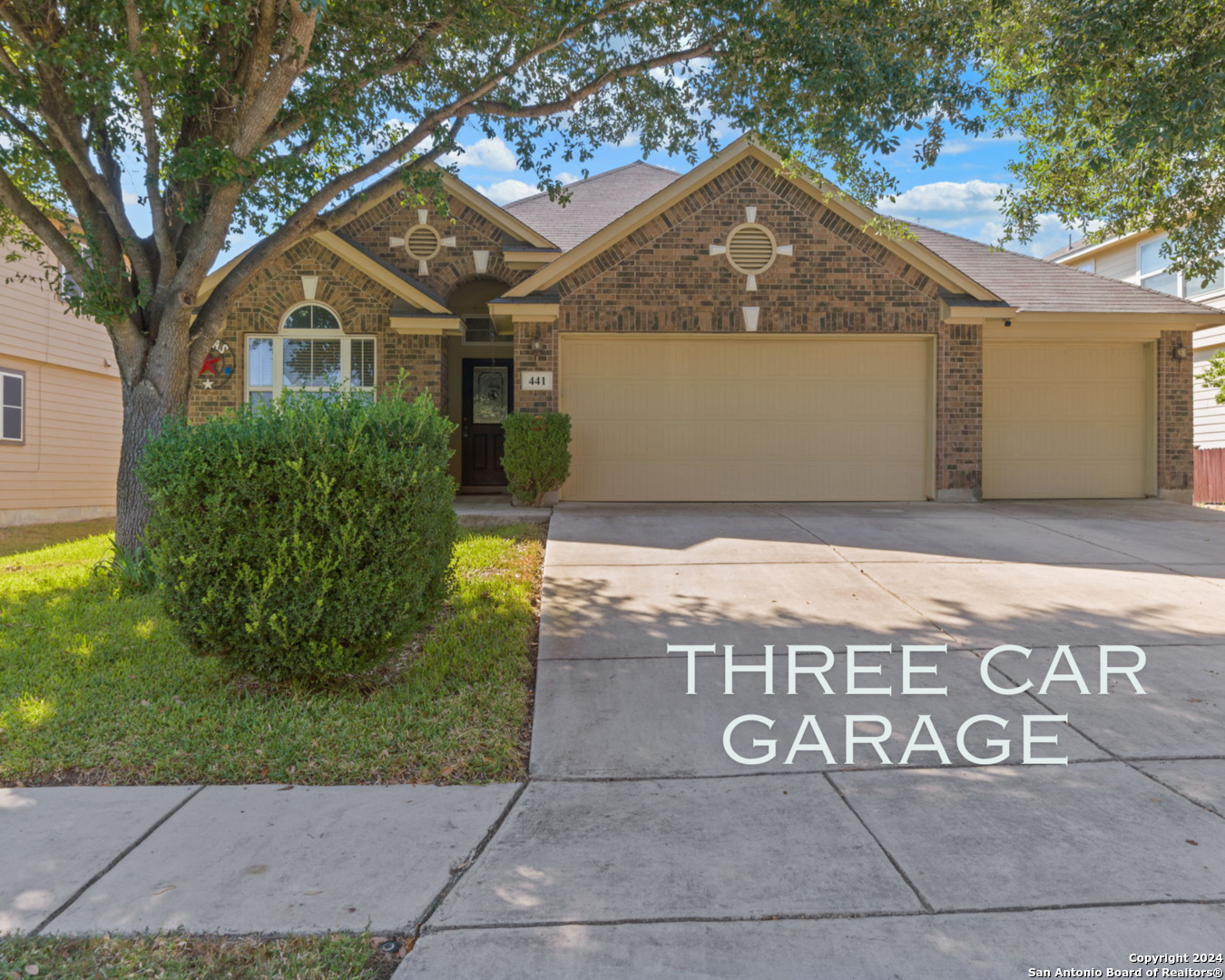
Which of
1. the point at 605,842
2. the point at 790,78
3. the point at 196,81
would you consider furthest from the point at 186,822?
the point at 790,78

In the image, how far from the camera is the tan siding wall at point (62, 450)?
14.3m

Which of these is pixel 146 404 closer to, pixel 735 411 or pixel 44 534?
pixel 735 411

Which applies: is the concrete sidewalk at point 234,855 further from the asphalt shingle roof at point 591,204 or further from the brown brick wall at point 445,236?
the asphalt shingle roof at point 591,204

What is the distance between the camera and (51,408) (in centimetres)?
1513

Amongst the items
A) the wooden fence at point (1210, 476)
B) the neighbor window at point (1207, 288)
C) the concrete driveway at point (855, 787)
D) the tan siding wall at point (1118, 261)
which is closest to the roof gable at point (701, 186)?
the concrete driveway at point (855, 787)

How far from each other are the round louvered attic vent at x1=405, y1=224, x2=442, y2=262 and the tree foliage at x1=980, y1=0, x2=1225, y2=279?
8458 mm

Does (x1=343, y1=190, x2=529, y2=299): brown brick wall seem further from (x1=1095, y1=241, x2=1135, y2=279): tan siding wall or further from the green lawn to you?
(x1=1095, y1=241, x2=1135, y2=279): tan siding wall

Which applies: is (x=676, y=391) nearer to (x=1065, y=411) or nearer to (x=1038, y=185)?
(x=1038, y=185)

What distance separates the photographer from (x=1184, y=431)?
1266 centimetres

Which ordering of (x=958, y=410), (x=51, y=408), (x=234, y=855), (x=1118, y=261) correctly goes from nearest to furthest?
1. (x=234, y=855)
2. (x=958, y=410)
3. (x=51, y=408)
4. (x=1118, y=261)

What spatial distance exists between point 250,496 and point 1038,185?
1065 cm

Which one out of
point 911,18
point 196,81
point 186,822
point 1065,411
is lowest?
point 186,822

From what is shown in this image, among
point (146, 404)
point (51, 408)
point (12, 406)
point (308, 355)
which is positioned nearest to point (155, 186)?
point (146, 404)

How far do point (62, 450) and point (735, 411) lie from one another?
1285cm
